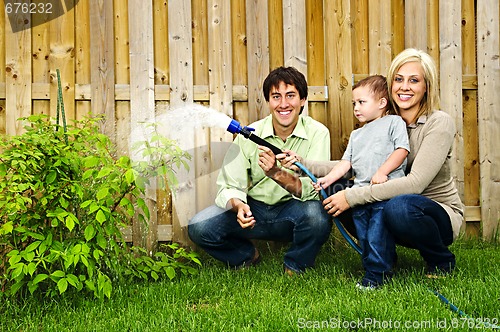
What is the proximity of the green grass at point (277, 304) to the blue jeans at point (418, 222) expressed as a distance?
0.19m

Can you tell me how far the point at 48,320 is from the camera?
2752 mm

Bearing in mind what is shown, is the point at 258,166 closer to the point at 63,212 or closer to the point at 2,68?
the point at 63,212

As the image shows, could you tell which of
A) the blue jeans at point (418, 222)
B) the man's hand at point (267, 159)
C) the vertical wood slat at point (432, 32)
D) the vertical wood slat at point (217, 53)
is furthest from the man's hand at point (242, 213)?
the vertical wood slat at point (432, 32)

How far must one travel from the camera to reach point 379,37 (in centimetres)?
429

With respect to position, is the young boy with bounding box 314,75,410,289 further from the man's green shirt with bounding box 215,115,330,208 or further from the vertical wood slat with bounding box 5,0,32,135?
the vertical wood slat with bounding box 5,0,32,135

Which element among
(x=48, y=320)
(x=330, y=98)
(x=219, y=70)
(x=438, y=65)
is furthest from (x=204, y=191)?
(x=438, y=65)

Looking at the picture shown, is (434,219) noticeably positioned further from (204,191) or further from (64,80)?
(64,80)

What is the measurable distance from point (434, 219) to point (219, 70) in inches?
72.9

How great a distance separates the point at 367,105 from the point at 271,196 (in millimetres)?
866

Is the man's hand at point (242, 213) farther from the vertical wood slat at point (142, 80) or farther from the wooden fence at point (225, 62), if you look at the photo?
the vertical wood slat at point (142, 80)

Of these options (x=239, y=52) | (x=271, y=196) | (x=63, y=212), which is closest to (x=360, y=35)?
(x=239, y=52)

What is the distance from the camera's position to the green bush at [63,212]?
2865 mm

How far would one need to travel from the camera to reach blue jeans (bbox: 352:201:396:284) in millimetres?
3021

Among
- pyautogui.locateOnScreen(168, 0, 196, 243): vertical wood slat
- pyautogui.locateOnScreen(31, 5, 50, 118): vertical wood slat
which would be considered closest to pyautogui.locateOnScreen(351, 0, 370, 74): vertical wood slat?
→ pyautogui.locateOnScreen(168, 0, 196, 243): vertical wood slat
